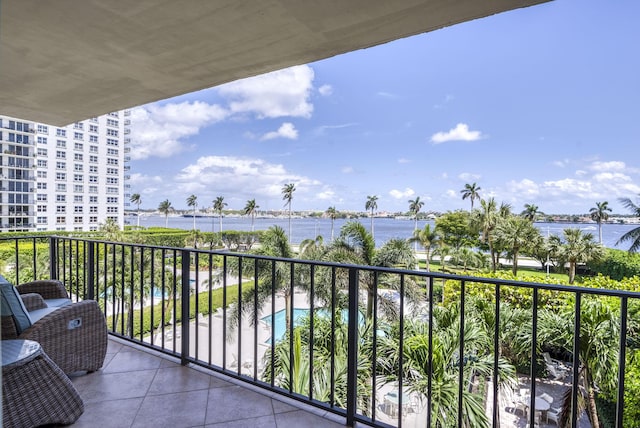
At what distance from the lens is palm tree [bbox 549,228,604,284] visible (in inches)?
868

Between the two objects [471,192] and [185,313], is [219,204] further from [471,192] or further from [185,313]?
[185,313]

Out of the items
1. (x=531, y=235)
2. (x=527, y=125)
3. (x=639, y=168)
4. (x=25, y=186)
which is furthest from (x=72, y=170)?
(x=639, y=168)

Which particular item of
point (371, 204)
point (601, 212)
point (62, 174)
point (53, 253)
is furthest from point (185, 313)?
point (62, 174)

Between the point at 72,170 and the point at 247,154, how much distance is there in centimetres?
2389

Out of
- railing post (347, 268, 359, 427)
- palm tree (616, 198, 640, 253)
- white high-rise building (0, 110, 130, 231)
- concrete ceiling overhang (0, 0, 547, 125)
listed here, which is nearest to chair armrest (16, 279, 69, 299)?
concrete ceiling overhang (0, 0, 547, 125)

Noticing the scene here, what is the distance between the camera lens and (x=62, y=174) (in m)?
46.0

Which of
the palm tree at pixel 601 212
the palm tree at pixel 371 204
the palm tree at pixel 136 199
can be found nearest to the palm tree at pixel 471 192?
the palm tree at pixel 371 204

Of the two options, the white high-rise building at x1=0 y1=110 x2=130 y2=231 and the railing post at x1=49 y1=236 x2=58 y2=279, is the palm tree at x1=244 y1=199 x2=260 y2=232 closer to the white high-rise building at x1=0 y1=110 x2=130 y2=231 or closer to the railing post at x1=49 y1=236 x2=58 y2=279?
the white high-rise building at x1=0 y1=110 x2=130 y2=231

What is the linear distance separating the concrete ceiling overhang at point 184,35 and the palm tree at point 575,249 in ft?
84.0

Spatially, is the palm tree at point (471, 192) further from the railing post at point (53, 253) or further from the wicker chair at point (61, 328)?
the wicker chair at point (61, 328)

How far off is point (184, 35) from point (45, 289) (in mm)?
2422

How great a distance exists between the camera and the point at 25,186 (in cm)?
4269

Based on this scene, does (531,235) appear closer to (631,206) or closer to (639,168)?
(631,206)

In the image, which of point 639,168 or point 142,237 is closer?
point 142,237
